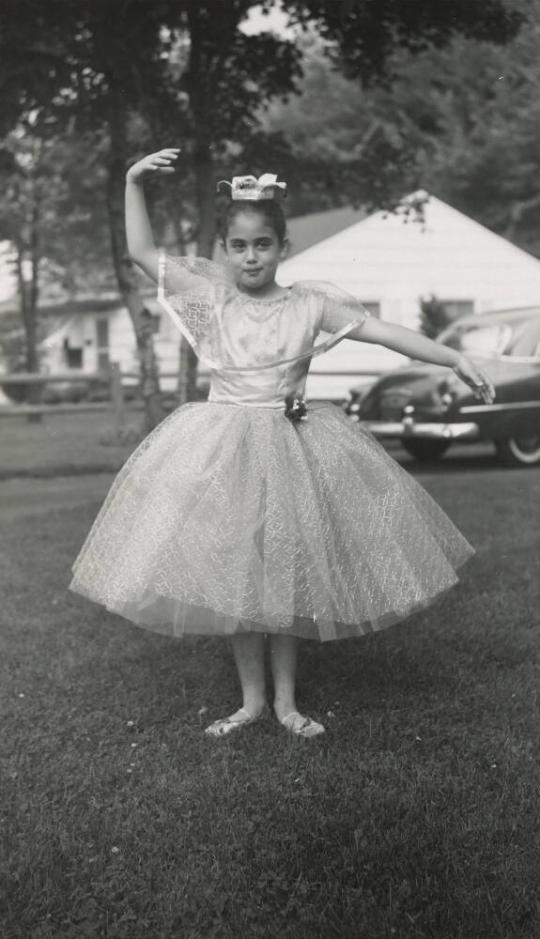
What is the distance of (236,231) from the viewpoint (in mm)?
3791

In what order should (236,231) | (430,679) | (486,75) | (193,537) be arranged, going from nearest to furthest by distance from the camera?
(193,537) < (236,231) < (430,679) < (486,75)

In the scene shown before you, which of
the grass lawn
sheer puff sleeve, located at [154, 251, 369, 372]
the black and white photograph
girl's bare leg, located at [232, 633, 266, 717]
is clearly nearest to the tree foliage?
the grass lawn

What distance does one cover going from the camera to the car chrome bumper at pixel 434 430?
38.1ft

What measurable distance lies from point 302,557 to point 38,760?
1.10 metres

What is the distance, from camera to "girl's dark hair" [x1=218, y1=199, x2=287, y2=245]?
378 centimetres

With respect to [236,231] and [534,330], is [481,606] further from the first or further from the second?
[534,330]

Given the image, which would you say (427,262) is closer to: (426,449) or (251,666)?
(426,449)

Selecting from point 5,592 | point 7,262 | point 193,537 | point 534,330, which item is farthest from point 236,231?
point 7,262

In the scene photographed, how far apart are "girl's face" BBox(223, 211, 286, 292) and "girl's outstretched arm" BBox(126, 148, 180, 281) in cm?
28

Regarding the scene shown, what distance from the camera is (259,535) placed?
3621 millimetres

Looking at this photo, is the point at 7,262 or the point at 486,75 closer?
the point at 7,262

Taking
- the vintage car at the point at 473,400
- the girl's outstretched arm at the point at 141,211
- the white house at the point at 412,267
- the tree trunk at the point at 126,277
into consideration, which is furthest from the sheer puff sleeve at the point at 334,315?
the white house at the point at 412,267

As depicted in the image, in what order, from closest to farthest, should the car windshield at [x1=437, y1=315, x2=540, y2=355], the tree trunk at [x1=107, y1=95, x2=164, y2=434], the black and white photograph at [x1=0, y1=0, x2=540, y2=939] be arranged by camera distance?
1. the black and white photograph at [x1=0, y1=0, x2=540, y2=939]
2. the tree trunk at [x1=107, y1=95, x2=164, y2=434]
3. the car windshield at [x1=437, y1=315, x2=540, y2=355]

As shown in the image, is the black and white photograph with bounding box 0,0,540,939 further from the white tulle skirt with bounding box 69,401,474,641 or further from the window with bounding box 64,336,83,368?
the window with bounding box 64,336,83,368
